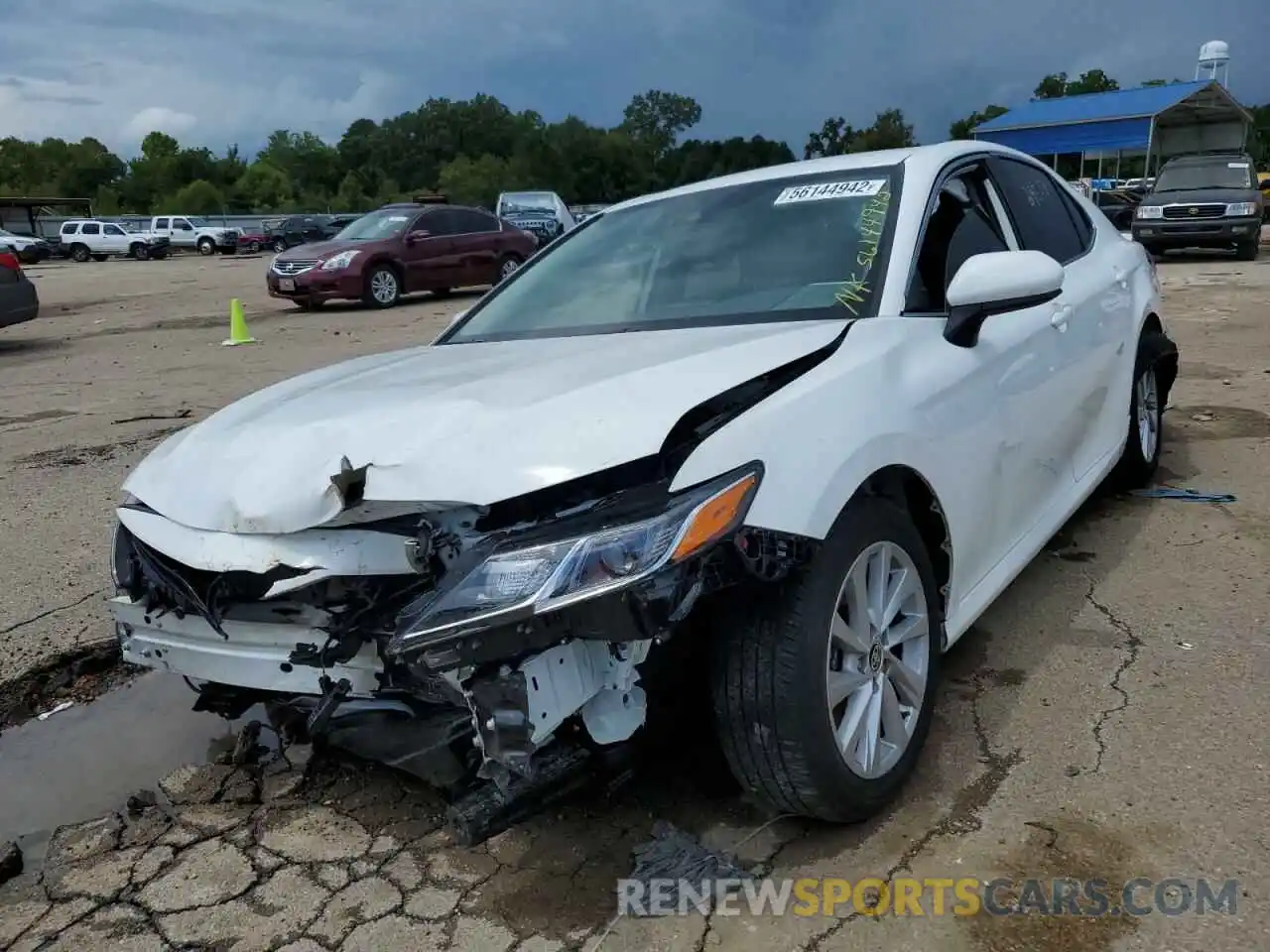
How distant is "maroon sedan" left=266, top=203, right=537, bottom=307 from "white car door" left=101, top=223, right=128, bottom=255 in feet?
97.8

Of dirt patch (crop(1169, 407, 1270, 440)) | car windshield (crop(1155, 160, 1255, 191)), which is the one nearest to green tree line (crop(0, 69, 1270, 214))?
car windshield (crop(1155, 160, 1255, 191))

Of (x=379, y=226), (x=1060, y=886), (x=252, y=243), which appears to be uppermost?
(x=252, y=243)

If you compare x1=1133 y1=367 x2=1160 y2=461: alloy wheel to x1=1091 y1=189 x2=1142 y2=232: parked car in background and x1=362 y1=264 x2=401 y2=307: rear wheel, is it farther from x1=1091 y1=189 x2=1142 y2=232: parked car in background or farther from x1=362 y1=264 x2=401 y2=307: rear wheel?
x1=1091 y1=189 x2=1142 y2=232: parked car in background

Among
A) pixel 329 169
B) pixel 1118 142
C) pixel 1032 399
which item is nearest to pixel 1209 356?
pixel 1032 399

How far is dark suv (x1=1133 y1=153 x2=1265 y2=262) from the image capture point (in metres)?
17.6

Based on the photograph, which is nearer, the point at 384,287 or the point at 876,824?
the point at 876,824

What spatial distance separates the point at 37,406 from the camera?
8422 millimetres

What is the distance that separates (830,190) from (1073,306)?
1.04 metres

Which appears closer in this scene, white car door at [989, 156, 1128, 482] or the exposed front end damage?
the exposed front end damage

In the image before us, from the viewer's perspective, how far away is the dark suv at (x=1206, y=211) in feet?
57.8

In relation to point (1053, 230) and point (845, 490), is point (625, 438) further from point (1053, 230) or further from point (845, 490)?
point (1053, 230)

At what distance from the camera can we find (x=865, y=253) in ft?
9.69

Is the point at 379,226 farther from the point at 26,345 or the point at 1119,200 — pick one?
the point at 1119,200

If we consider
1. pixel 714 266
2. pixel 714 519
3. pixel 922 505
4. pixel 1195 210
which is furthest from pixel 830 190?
pixel 1195 210
